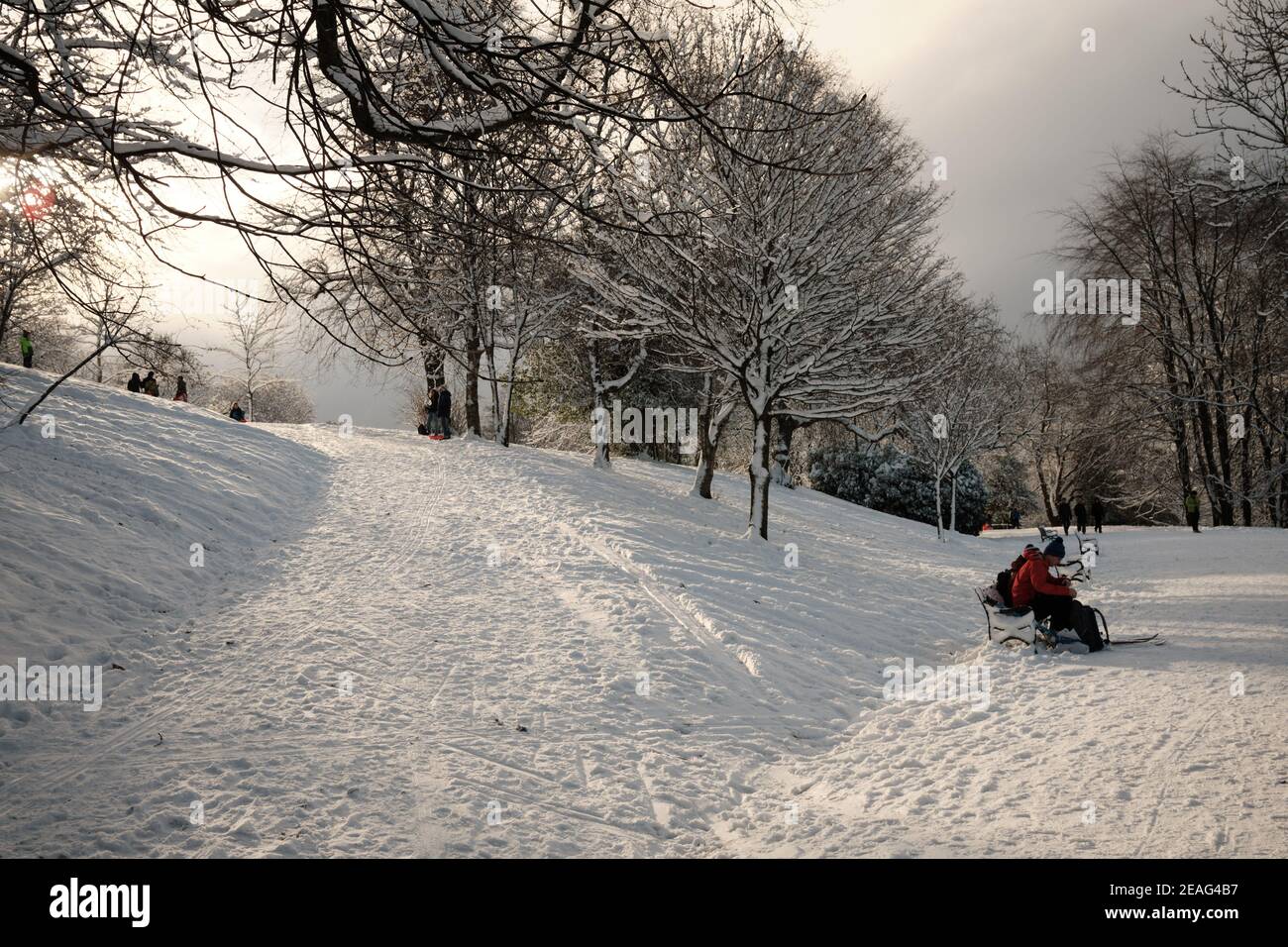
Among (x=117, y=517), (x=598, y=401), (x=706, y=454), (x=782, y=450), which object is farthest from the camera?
(x=782, y=450)

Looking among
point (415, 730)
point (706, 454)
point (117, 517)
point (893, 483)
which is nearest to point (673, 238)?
point (415, 730)

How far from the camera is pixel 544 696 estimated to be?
663 cm

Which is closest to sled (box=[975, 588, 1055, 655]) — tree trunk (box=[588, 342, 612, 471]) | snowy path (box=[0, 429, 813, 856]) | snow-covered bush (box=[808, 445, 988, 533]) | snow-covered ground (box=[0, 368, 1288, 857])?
snow-covered ground (box=[0, 368, 1288, 857])

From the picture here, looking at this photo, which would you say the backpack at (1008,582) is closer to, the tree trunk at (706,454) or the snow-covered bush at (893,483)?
the tree trunk at (706,454)

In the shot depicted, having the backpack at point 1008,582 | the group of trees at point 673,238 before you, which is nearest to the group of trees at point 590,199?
the group of trees at point 673,238

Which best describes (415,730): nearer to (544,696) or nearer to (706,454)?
(544,696)

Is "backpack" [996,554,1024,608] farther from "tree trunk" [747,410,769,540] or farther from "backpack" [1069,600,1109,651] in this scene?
"tree trunk" [747,410,769,540]

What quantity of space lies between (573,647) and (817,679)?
2757mm

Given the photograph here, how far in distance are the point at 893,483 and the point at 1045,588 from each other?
25.1 metres

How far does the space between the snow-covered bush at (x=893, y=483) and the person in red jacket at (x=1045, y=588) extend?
77.0 feet

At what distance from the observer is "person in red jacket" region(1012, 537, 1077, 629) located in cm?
817

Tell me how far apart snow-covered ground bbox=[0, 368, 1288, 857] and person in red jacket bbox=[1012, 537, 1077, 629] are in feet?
1.71
